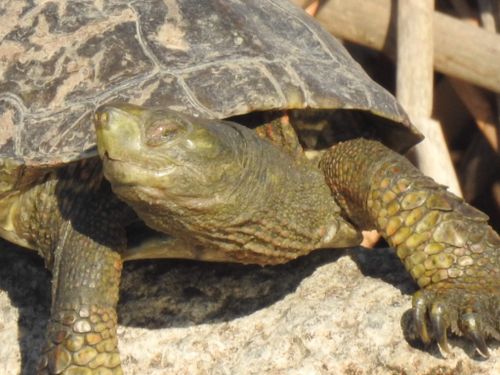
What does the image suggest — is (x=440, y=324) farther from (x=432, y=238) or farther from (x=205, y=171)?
(x=205, y=171)

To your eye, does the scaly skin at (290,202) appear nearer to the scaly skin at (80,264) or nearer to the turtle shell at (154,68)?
the turtle shell at (154,68)

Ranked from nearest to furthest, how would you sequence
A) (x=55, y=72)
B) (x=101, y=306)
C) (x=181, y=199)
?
(x=181, y=199) < (x=101, y=306) < (x=55, y=72)

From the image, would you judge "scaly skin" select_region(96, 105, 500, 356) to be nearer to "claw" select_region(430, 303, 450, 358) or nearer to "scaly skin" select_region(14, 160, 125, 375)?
"claw" select_region(430, 303, 450, 358)

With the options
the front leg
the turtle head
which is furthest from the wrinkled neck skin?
the front leg

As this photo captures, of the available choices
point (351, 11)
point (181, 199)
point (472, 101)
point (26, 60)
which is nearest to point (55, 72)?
point (26, 60)

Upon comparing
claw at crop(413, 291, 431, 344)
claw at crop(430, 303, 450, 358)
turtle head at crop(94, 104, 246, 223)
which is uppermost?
turtle head at crop(94, 104, 246, 223)

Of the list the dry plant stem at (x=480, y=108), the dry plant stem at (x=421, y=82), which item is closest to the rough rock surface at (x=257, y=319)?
the dry plant stem at (x=421, y=82)

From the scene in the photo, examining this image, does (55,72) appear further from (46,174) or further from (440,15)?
(440,15)

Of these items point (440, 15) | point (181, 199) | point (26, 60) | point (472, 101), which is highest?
point (181, 199)

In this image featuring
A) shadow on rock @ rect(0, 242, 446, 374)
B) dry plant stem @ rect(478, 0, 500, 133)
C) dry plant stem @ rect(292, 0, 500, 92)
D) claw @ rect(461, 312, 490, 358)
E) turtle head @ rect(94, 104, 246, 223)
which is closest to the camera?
turtle head @ rect(94, 104, 246, 223)
